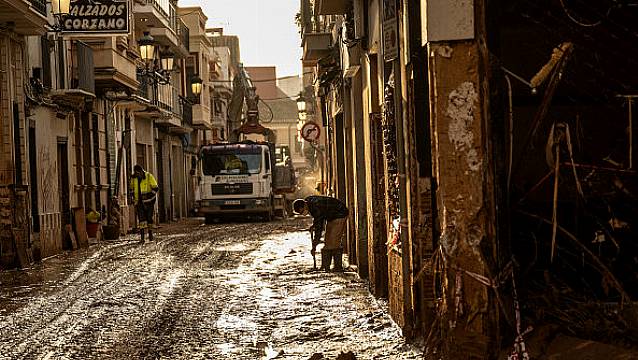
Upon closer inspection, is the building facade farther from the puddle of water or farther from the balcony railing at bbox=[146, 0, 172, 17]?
the puddle of water

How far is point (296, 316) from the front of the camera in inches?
463

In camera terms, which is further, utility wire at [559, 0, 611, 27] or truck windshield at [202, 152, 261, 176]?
truck windshield at [202, 152, 261, 176]

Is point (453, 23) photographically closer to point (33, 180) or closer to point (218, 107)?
point (33, 180)

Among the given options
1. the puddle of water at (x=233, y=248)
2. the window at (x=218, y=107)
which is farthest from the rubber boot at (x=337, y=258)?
the window at (x=218, y=107)

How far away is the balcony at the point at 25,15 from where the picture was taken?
2068 cm

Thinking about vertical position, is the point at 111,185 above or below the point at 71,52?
below

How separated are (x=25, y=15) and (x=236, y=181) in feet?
52.4

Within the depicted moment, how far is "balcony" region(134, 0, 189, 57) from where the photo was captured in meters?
39.4

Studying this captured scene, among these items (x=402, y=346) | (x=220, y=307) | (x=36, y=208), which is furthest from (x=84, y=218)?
(x=402, y=346)

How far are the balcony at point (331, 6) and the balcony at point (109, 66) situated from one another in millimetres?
14884

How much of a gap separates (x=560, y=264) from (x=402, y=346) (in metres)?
2.19

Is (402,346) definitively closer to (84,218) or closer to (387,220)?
(387,220)

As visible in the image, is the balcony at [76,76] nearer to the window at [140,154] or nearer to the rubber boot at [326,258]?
the window at [140,154]

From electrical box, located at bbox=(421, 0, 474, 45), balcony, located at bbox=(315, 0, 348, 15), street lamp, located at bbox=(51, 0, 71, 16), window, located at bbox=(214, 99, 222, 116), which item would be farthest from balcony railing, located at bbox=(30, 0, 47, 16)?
window, located at bbox=(214, 99, 222, 116)
